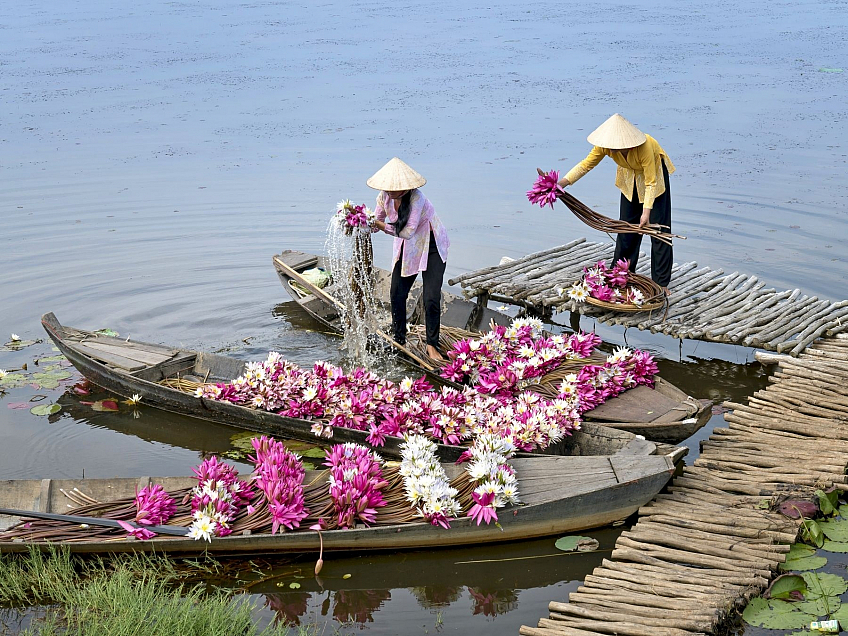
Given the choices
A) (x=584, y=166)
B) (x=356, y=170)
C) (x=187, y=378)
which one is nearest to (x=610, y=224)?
(x=584, y=166)

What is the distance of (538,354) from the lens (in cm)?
626

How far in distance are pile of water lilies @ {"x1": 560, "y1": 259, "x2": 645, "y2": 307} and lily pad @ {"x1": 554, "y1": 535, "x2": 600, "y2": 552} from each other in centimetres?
270

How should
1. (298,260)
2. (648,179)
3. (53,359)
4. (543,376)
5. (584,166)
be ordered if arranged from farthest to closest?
(298,260) → (53,359) → (584,166) → (648,179) → (543,376)

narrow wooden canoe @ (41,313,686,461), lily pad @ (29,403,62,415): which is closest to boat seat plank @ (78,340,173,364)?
narrow wooden canoe @ (41,313,686,461)

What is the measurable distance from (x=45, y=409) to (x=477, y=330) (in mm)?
3350

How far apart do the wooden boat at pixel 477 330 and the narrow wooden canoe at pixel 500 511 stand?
0.57 m

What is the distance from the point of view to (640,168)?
708 cm

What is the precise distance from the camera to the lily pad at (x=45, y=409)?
265 inches

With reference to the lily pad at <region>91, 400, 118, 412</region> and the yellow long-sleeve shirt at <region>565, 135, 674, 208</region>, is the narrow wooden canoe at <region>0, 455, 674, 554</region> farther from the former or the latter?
the yellow long-sleeve shirt at <region>565, 135, 674, 208</region>

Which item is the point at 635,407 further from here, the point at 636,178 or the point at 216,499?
the point at 216,499

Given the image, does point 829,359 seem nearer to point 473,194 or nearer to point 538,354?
point 538,354

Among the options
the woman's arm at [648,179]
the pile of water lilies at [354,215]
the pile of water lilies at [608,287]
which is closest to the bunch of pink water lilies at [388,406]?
the pile of water lilies at [354,215]

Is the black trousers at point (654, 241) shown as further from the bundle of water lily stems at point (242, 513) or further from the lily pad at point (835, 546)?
the bundle of water lily stems at point (242, 513)

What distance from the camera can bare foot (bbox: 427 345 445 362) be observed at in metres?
6.69
